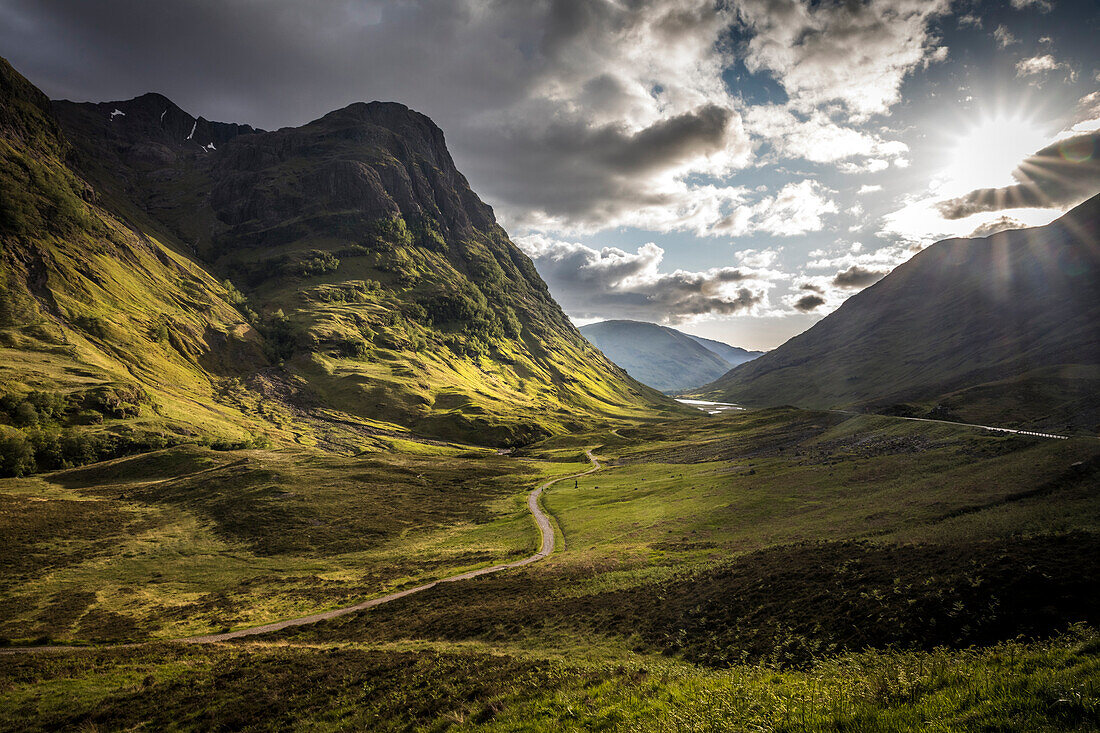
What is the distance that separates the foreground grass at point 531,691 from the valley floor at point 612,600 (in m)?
0.13

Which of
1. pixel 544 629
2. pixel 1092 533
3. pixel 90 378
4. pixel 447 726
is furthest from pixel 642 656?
pixel 90 378

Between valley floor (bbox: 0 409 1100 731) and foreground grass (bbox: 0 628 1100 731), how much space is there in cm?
13

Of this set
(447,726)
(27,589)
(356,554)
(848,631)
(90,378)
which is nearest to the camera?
(447,726)

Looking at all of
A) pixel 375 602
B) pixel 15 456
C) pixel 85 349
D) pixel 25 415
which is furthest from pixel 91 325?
pixel 375 602

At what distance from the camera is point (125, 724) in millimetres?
23031

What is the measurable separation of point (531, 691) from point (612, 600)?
58.0 feet

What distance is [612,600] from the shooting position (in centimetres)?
3516

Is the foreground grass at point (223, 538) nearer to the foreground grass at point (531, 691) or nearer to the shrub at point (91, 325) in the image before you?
the foreground grass at point (531, 691)

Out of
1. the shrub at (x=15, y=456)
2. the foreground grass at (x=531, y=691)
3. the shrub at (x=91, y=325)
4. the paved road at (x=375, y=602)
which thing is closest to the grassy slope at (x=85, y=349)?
the shrub at (x=91, y=325)

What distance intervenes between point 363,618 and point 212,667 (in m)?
12.4

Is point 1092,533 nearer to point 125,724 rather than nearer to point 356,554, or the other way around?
point 125,724

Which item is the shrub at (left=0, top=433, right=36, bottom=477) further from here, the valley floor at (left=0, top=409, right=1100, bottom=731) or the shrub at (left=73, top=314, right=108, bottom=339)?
the shrub at (left=73, top=314, right=108, bottom=339)

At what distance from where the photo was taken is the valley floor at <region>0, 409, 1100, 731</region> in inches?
588

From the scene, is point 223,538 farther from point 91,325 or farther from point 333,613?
point 91,325
